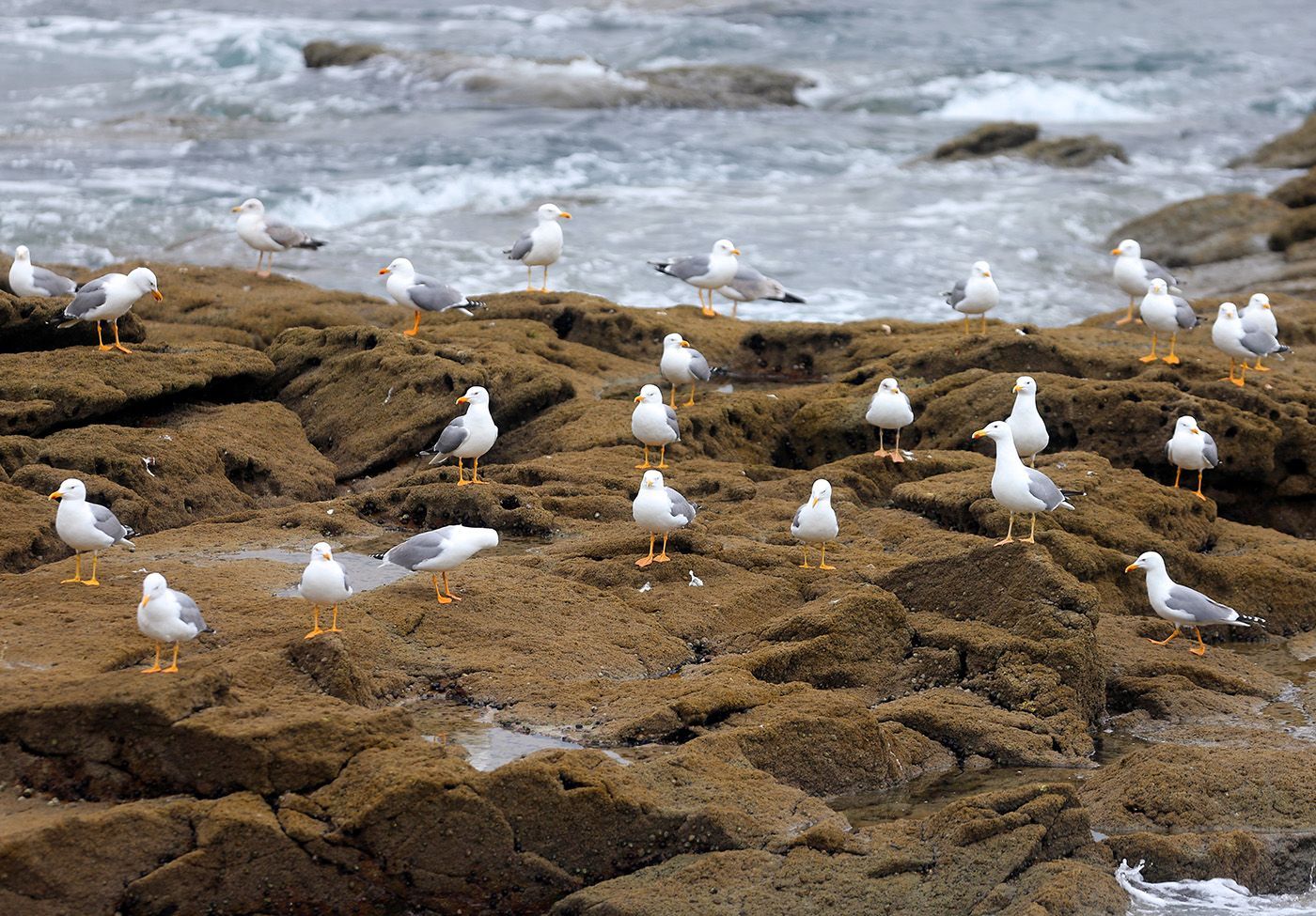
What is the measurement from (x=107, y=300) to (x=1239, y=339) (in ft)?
30.8

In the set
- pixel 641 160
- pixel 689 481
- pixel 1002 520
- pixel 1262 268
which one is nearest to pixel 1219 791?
pixel 1002 520

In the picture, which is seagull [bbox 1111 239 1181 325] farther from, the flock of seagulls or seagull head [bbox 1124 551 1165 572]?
seagull head [bbox 1124 551 1165 572]

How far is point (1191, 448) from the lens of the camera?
11289 millimetres

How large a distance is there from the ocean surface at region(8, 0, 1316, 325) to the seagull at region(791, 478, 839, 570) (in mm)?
9976

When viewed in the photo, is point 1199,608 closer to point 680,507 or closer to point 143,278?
point 680,507

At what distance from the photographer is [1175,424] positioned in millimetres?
11914

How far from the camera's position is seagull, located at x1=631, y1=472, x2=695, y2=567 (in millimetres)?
9125

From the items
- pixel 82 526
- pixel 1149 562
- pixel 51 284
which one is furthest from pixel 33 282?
pixel 1149 562

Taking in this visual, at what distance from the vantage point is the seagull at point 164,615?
7.21m

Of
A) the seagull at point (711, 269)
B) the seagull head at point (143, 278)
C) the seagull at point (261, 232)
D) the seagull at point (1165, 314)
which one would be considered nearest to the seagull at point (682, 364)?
the seagull at point (711, 269)

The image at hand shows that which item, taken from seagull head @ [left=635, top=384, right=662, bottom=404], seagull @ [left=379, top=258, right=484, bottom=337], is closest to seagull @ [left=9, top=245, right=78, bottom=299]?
seagull @ [left=379, top=258, right=484, bottom=337]

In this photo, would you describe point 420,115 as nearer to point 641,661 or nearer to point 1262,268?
point 1262,268

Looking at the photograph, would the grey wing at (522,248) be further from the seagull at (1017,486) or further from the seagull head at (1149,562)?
the seagull head at (1149,562)

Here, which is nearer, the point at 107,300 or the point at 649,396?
the point at 649,396
